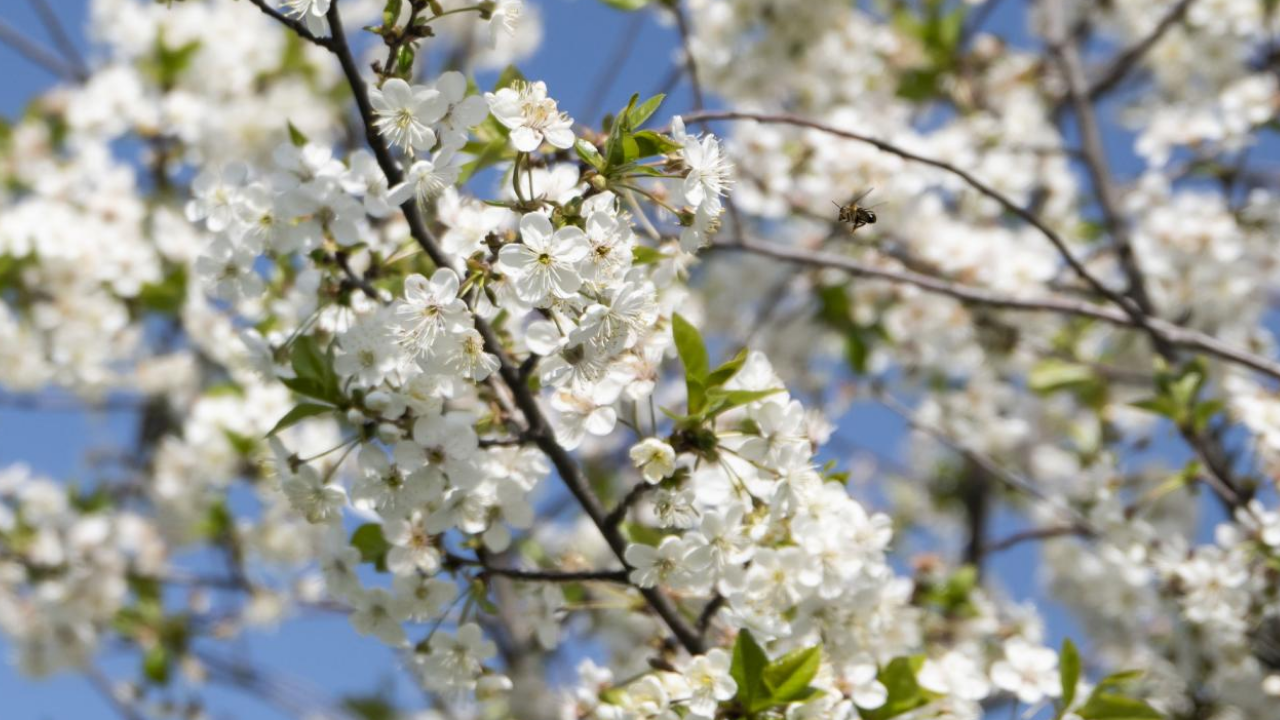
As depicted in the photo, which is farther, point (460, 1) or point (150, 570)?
point (460, 1)

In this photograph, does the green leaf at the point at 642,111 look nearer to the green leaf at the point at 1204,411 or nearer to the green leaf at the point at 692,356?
the green leaf at the point at 692,356

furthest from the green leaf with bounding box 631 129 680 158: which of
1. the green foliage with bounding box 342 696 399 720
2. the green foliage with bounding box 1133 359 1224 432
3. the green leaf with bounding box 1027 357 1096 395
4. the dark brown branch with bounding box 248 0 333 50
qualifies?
the green foliage with bounding box 342 696 399 720

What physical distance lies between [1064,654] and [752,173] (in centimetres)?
255

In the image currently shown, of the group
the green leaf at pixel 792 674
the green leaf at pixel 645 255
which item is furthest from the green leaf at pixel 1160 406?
the green leaf at pixel 645 255

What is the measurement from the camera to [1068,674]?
2.29 meters

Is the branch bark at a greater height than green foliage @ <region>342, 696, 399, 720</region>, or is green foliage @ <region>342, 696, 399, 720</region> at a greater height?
green foliage @ <region>342, 696, 399, 720</region>

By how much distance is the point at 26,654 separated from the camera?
4.96m

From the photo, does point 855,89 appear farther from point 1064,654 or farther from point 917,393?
point 1064,654

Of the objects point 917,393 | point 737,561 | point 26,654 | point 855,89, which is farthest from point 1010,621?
point 26,654

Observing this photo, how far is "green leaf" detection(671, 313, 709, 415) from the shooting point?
186 cm

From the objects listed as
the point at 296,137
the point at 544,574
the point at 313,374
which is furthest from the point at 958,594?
the point at 296,137

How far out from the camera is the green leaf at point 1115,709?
7.16ft

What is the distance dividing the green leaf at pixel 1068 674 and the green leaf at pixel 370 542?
4.19 ft

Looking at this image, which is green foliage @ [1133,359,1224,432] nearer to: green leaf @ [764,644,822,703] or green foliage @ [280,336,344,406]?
green leaf @ [764,644,822,703]
